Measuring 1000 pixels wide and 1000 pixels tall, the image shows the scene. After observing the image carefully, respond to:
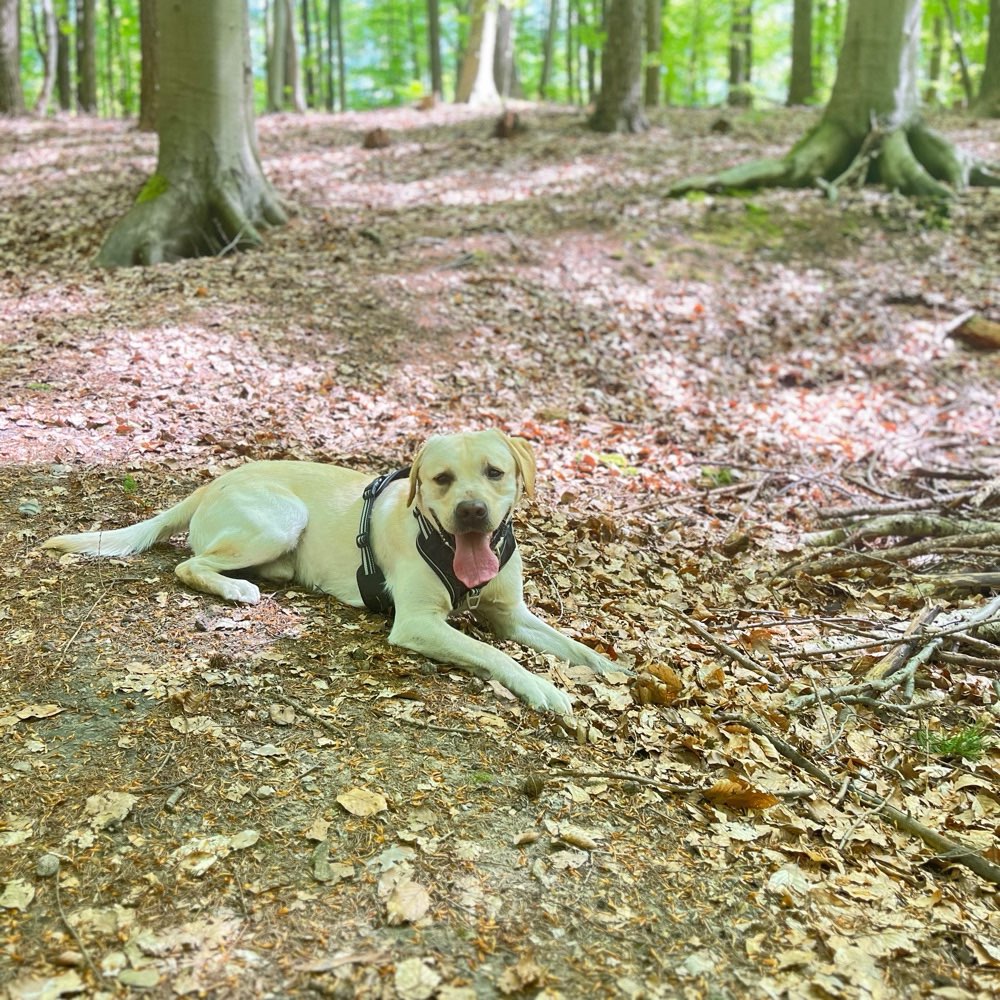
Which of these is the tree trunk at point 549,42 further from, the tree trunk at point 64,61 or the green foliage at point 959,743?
the green foliage at point 959,743

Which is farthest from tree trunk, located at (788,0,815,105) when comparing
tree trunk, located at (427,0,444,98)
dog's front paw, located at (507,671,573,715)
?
dog's front paw, located at (507,671,573,715)

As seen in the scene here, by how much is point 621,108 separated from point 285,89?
54.3ft

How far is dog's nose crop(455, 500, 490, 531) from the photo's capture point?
4445mm

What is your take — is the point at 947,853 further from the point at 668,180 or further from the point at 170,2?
the point at 668,180

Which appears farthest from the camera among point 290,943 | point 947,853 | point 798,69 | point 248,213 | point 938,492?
point 798,69

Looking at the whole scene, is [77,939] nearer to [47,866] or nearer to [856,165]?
[47,866]

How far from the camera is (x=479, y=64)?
22719mm

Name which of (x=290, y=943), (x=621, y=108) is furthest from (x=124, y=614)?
(x=621, y=108)

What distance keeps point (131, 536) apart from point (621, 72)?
14.3 meters

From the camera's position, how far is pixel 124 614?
182 inches

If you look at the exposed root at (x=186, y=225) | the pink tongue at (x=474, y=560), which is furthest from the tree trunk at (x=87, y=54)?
the pink tongue at (x=474, y=560)

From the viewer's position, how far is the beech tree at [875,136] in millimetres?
13305

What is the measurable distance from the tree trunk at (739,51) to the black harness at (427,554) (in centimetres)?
2291

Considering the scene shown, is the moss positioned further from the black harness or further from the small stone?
the small stone
